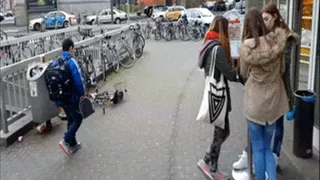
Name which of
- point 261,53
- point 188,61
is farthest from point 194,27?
point 261,53

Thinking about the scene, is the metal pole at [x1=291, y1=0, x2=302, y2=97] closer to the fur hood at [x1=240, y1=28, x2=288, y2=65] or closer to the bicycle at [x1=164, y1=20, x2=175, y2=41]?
the fur hood at [x1=240, y1=28, x2=288, y2=65]

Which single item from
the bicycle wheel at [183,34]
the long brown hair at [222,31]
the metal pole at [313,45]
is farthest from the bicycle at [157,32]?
the long brown hair at [222,31]

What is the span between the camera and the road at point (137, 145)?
5.17 meters

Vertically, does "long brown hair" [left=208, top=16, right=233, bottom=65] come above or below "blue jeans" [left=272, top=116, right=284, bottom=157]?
above

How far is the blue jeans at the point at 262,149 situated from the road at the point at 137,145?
635 mm

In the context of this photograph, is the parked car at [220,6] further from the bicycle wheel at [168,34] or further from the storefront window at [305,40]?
the storefront window at [305,40]

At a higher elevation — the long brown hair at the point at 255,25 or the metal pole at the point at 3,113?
the long brown hair at the point at 255,25

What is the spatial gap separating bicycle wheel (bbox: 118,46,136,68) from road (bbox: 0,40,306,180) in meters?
3.61

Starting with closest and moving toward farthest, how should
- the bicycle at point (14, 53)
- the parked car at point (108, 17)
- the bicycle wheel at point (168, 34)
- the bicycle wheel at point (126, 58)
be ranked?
the bicycle at point (14, 53), the bicycle wheel at point (126, 58), the bicycle wheel at point (168, 34), the parked car at point (108, 17)

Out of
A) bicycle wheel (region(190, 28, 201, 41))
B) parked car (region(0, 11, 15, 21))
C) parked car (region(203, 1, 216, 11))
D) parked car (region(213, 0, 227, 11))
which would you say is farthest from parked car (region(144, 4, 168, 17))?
bicycle wheel (region(190, 28, 201, 41))

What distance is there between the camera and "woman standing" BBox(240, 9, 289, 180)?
3.73 metres

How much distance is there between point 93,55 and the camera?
1113 centimetres

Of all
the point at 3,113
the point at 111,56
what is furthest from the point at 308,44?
the point at 111,56

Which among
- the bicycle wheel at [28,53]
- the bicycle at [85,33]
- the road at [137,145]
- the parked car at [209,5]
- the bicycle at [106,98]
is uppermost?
the parked car at [209,5]
